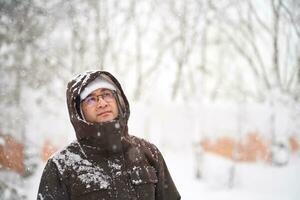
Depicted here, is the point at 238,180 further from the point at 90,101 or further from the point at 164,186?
the point at 90,101

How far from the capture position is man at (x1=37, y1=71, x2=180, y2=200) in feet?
7.54

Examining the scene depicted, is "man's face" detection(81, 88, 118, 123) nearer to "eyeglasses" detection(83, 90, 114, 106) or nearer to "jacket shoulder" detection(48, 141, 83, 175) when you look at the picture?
"eyeglasses" detection(83, 90, 114, 106)

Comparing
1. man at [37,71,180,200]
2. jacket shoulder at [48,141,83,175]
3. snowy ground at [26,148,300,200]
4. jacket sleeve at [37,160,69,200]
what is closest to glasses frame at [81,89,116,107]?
man at [37,71,180,200]

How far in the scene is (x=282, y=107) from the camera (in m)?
12.8

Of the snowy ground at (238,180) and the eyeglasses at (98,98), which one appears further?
the snowy ground at (238,180)

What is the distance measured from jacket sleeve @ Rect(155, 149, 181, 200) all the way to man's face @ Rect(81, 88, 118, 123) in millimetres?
420

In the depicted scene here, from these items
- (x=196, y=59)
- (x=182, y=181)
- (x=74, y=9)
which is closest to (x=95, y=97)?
(x=74, y=9)

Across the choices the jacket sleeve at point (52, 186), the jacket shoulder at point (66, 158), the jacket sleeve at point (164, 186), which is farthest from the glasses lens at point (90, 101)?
the jacket sleeve at point (164, 186)

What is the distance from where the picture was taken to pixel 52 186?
7.34 ft

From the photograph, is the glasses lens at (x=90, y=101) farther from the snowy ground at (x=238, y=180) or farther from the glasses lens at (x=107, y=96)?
the snowy ground at (x=238, y=180)

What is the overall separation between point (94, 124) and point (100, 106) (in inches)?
4.5

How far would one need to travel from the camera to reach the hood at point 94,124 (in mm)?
2387

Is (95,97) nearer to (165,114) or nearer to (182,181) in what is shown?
(182,181)

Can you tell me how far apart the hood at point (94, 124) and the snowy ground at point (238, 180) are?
19.0ft
